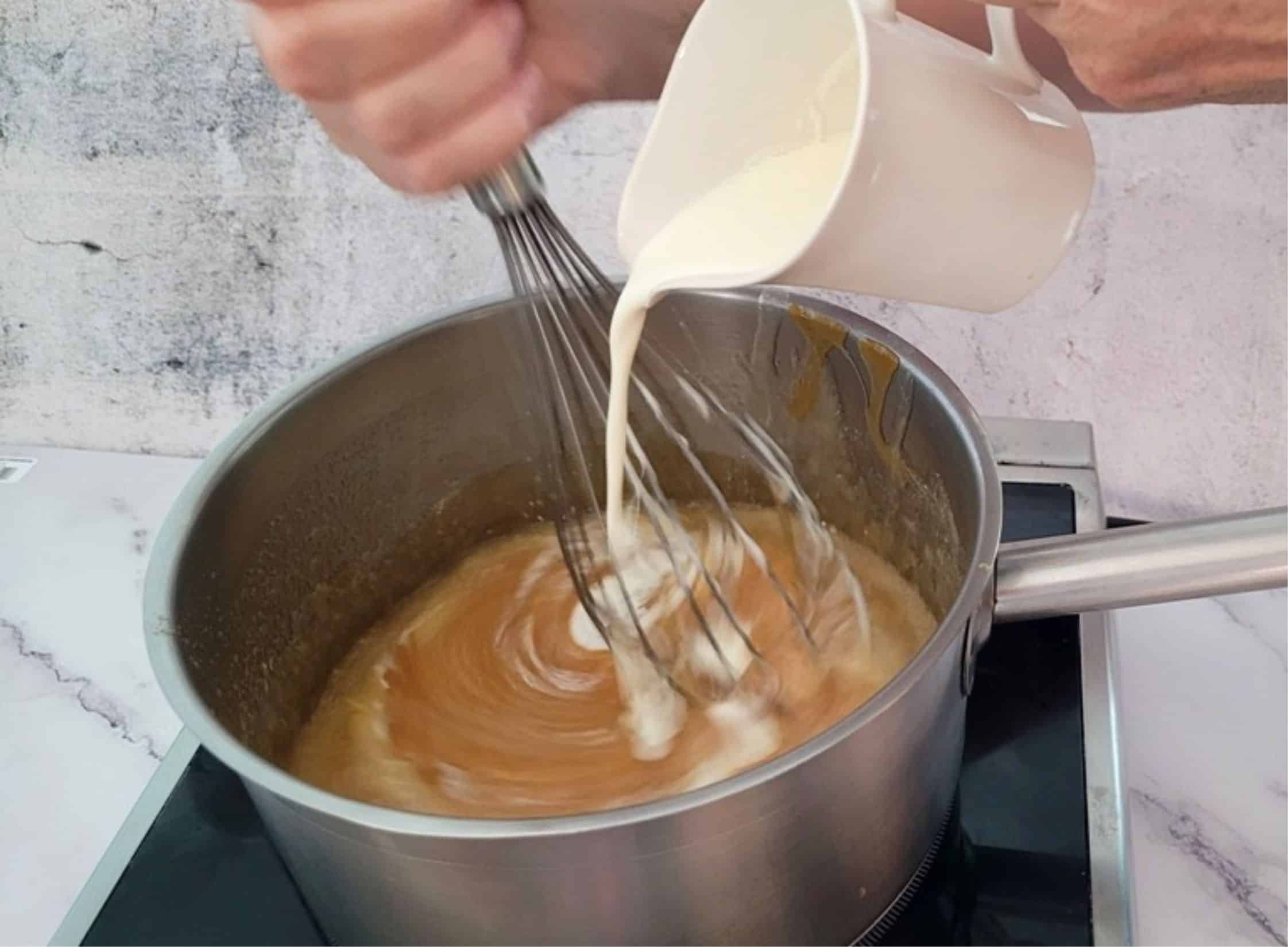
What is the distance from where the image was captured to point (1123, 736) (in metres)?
0.62

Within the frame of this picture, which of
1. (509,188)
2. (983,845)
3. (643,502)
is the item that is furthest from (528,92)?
(983,845)

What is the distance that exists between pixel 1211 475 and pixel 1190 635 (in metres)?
0.12

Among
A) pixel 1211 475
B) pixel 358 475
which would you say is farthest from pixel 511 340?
pixel 1211 475

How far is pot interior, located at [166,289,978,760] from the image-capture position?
0.64m

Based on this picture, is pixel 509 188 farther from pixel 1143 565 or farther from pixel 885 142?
pixel 1143 565

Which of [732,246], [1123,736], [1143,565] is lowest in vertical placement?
[1123,736]

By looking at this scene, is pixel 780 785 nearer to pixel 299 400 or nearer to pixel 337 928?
pixel 337 928

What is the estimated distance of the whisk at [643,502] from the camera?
0.63 meters

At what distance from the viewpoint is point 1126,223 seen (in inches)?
29.3

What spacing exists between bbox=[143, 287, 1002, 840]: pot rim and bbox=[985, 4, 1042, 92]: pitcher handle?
0.15m

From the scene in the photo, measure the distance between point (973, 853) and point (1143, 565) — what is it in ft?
0.55

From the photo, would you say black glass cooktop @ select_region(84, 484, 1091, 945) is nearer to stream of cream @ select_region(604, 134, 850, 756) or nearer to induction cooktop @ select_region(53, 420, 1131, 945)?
induction cooktop @ select_region(53, 420, 1131, 945)

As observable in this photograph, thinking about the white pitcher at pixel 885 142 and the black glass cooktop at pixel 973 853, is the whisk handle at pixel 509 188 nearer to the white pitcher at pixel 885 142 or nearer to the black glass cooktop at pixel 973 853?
the white pitcher at pixel 885 142

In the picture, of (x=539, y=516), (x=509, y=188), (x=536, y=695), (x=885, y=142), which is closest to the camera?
(x=885, y=142)
